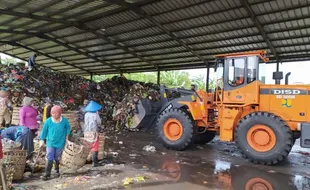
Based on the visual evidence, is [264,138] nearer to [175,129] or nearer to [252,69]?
[252,69]

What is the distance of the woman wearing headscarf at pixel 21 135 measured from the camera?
507 cm

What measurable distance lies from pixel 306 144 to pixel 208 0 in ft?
19.3

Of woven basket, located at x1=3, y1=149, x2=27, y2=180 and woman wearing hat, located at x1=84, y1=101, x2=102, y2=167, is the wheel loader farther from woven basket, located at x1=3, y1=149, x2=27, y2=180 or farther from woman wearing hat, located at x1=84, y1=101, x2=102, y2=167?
woven basket, located at x1=3, y1=149, x2=27, y2=180

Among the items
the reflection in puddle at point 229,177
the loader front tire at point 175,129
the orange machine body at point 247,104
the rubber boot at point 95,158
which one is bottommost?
the reflection in puddle at point 229,177

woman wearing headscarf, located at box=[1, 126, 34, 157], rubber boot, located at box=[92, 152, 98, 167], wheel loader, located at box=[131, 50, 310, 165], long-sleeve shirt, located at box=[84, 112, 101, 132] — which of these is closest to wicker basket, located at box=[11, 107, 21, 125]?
woman wearing headscarf, located at box=[1, 126, 34, 157]

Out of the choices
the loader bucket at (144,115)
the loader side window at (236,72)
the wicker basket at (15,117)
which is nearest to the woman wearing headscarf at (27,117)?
the wicker basket at (15,117)

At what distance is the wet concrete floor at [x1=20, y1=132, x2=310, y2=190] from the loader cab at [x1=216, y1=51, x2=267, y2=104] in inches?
60.1

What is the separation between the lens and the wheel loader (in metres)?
6.09

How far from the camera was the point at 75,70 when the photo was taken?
22.5m

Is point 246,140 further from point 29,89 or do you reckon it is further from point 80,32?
point 80,32

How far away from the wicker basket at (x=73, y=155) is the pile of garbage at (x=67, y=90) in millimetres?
5375

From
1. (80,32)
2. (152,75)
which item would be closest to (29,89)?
(80,32)

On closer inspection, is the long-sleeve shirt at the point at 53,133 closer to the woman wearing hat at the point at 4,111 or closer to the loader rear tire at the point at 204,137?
the woman wearing hat at the point at 4,111

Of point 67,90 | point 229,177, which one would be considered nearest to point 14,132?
point 229,177
